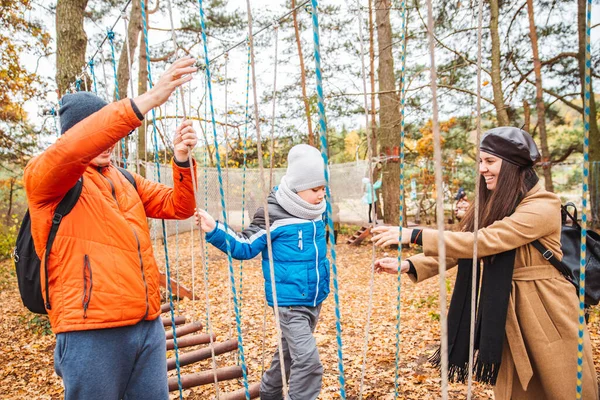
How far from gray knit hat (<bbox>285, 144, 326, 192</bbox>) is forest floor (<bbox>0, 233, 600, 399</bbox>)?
2.52 ft

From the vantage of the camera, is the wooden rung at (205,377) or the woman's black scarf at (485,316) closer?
the woman's black scarf at (485,316)

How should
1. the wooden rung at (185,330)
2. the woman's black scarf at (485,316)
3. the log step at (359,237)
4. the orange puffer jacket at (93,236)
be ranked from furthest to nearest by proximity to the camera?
the log step at (359,237), the wooden rung at (185,330), the woman's black scarf at (485,316), the orange puffer jacket at (93,236)

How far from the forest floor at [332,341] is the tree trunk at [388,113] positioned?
2485 millimetres

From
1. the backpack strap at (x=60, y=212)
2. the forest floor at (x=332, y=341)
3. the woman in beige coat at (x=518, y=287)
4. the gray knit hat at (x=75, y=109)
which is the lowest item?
the forest floor at (x=332, y=341)

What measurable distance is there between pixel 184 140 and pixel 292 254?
33.7 inches

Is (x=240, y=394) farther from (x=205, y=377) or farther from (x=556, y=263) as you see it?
(x=556, y=263)

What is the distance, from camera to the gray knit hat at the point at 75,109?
124 cm

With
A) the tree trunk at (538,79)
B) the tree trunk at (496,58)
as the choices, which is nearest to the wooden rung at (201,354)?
the tree trunk at (496,58)

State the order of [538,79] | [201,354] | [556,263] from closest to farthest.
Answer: [556,263] → [201,354] → [538,79]

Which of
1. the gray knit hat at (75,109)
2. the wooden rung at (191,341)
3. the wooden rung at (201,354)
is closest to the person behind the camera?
the gray knit hat at (75,109)

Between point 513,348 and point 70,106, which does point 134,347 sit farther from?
point 513,348

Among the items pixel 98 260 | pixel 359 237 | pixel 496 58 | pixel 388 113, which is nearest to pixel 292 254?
pixel 98 260

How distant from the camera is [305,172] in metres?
2.04

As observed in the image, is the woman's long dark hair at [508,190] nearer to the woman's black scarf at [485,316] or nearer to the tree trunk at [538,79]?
the woman's black scarf at [485,316]
